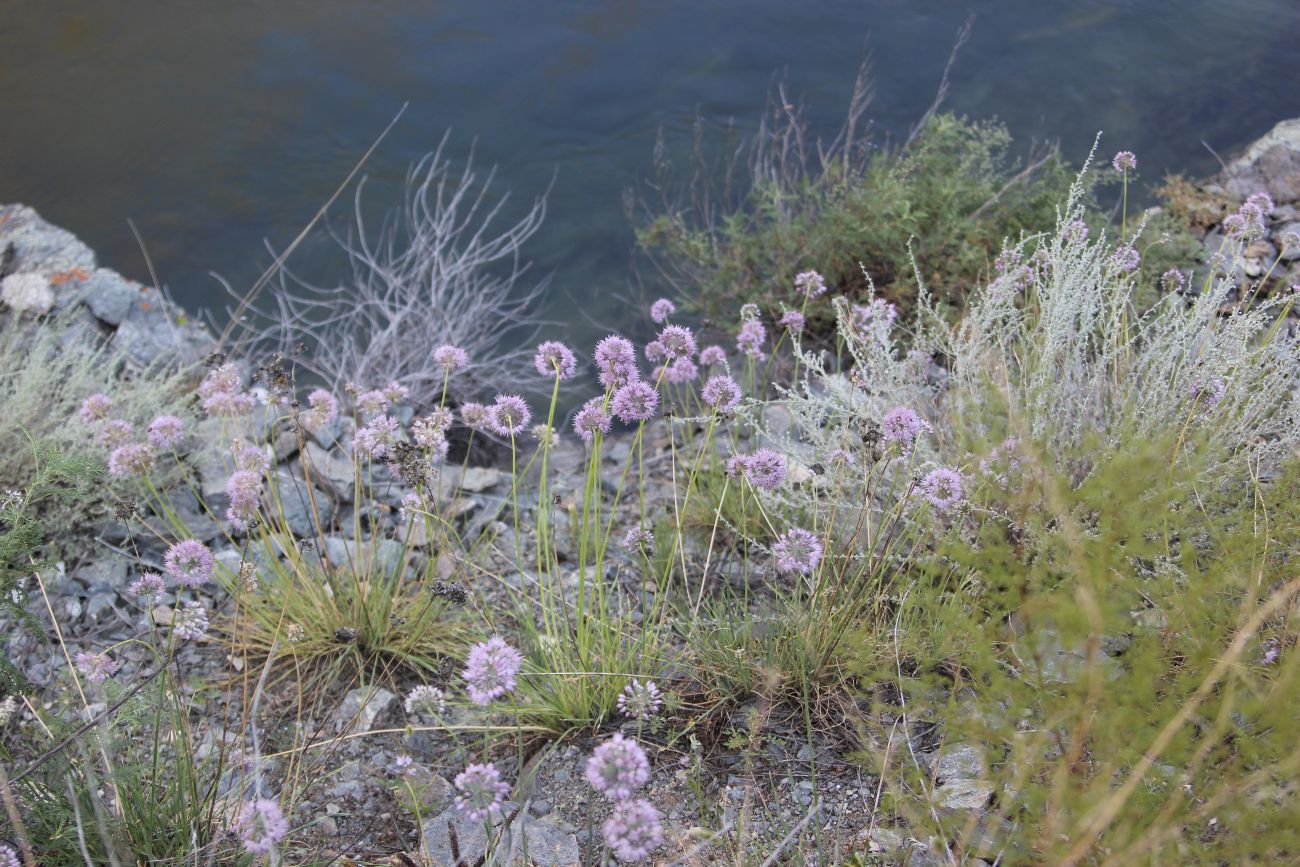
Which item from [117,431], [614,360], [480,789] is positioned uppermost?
[614,360]

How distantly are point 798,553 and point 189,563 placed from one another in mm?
1643

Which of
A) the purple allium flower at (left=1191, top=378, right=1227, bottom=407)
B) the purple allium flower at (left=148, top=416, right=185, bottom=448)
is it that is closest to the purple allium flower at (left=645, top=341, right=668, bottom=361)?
the purple allium flower at (left=148, top=416, right=185, bottom=448)

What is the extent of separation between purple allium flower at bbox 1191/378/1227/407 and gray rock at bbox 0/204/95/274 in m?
6.44

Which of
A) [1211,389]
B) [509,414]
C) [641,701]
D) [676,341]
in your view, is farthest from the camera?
[1211,389]

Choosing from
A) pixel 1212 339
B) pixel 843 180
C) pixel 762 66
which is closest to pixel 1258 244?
pixel 843 180

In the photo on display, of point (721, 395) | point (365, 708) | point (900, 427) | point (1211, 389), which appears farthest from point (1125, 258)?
point (365, 708)

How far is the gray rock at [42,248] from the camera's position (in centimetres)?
669

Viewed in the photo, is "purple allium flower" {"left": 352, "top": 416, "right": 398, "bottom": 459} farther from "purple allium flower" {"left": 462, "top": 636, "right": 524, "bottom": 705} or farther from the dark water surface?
the dark water surface

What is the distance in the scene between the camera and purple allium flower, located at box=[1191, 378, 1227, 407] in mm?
3438

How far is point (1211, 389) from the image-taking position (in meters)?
3.49

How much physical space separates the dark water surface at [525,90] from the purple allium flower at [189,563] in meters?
5.39

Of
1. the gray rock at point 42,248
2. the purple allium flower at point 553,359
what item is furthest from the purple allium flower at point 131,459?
the gray rock at point 42,248

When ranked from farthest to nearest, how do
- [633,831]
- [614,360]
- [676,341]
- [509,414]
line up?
[676,341] → [509,414] → [614,360] → [633,831]

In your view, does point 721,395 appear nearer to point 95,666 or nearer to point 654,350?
point 654,350
